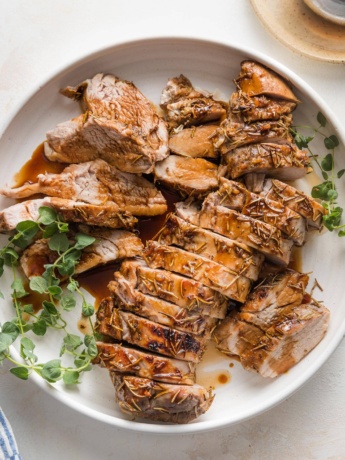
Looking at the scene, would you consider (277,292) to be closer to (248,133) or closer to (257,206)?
(257,206)

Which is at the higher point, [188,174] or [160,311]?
[188,174]

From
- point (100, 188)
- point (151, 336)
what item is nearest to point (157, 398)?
point (151, 336)

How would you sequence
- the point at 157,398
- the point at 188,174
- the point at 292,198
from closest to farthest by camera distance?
the point at 157,398 < the point at 292,198 < the point at 188,174

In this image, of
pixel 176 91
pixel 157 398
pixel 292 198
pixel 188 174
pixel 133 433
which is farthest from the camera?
pixel 133 433

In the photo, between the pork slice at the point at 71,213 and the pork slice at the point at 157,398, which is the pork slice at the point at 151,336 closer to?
the pork slice at the point at 157,398

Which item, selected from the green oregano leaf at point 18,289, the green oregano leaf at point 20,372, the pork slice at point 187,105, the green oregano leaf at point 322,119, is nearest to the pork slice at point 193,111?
the pork slice at point 187,105

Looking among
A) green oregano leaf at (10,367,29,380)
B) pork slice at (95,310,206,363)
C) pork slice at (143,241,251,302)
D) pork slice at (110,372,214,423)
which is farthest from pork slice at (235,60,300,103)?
green oregano leaf at (10,367,29,380)

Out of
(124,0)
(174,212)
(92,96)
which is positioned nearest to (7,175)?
(92,96)
